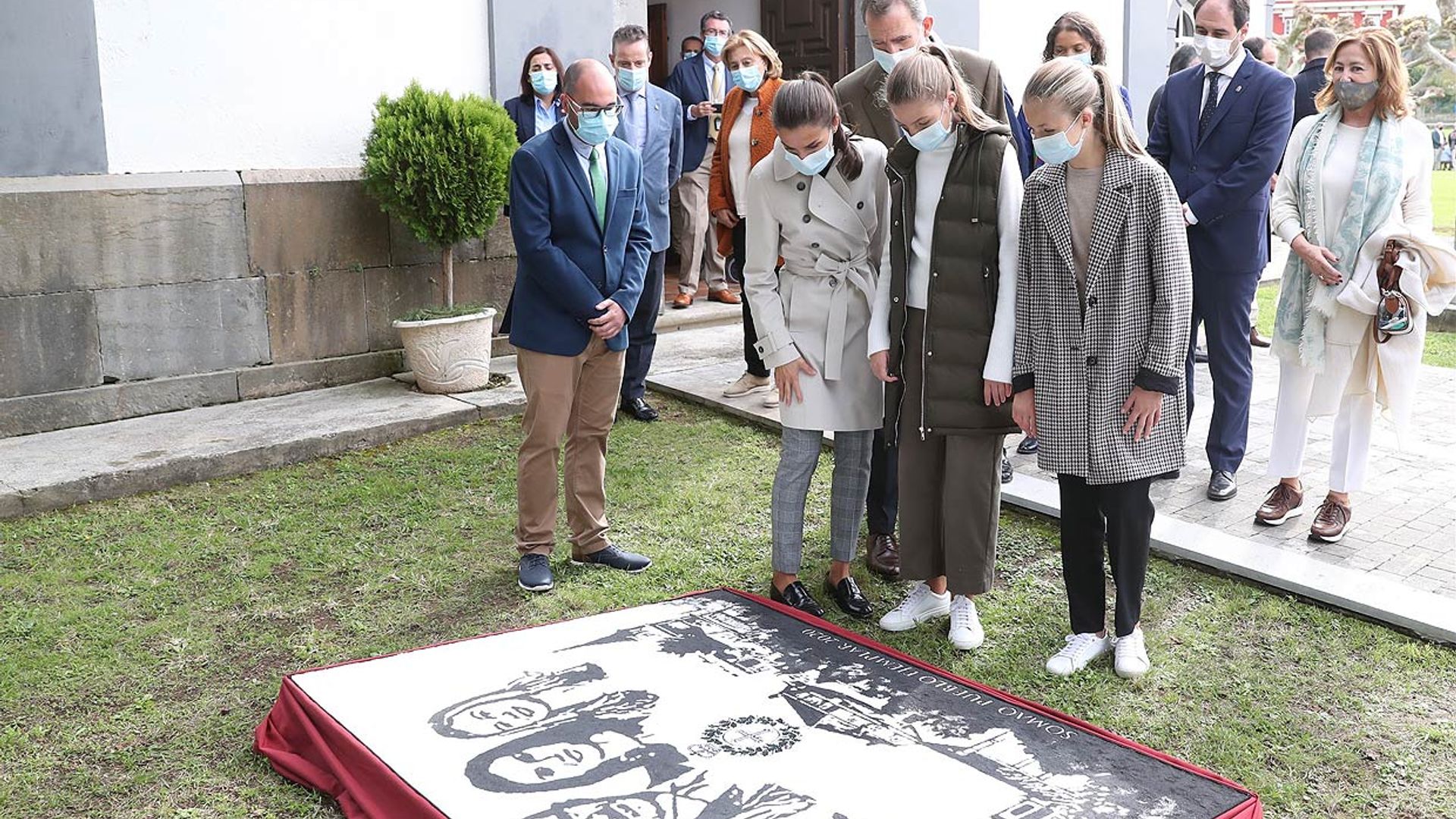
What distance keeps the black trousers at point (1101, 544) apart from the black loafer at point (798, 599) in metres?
0.84

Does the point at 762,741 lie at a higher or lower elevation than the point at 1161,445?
lower

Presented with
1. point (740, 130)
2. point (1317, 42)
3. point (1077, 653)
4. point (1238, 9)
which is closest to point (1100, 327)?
point (1077, 653)

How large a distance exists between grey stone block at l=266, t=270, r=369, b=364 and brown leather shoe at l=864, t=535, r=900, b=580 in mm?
3919

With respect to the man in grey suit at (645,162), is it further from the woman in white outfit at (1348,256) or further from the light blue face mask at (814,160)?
the woman in white outfit at (1348,256)

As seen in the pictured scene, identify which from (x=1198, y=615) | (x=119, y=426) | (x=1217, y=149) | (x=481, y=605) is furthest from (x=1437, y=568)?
(x=119, y=426)

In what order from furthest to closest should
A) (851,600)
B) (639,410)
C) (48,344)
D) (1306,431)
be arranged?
(639,410) < (48,344) < (1306,431) < (851,600)

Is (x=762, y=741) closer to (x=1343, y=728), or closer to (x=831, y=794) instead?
(x=831, y=794)

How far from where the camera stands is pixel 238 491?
595 centimetres

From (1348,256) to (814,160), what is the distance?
7.20 ft

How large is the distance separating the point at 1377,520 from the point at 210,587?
14.5ft

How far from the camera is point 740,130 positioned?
664 centimetres

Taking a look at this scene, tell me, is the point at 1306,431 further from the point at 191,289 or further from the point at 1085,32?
the point at 191,289

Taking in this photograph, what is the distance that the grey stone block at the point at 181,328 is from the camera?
22.2 ft

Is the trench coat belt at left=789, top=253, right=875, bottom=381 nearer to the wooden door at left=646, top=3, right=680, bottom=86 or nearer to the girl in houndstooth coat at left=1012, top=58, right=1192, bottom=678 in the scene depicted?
the girl in houndstooth coat at left=1012, top=58, right=1192, bottom=678
